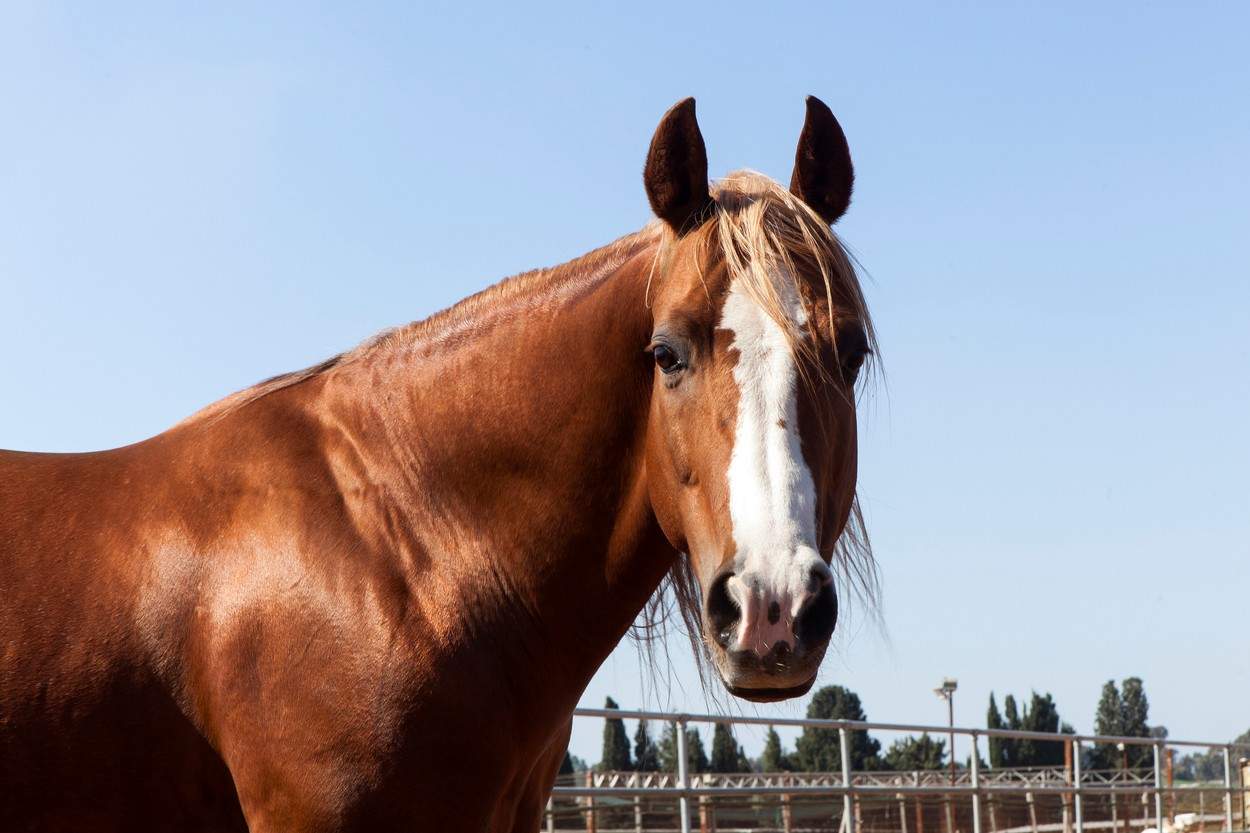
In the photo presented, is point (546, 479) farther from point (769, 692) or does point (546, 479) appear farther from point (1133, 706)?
point (1133, 706)

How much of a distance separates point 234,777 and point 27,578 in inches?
25.7

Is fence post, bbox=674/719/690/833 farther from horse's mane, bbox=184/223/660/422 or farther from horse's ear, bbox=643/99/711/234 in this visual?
horse's ear, bbox=643/99/711/234

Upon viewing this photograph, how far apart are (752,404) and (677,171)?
0.72 meters

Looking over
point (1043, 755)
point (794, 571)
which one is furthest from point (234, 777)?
point (1043, 755)

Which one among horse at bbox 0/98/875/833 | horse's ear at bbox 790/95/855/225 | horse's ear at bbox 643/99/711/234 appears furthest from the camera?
horse's ear at bbox 790/95/855/225

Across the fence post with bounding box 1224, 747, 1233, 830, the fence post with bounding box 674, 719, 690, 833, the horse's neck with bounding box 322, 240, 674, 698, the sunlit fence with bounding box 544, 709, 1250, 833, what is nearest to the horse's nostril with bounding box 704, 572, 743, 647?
the horse's neck with bounding box 322, 240, 674, 698

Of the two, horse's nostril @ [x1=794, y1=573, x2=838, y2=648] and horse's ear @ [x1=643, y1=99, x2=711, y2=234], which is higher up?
horse's ear @ [x1=643, y1=99, x2=711, y2=234]

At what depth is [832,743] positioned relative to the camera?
45.6m

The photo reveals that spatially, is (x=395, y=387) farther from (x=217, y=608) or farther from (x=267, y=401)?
(x=217, y=608)

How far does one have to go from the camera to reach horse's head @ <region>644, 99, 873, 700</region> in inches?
95.0

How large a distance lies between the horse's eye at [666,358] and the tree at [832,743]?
119 ft

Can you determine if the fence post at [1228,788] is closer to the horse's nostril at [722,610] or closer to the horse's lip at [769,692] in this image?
the horse's lip at [769,692]

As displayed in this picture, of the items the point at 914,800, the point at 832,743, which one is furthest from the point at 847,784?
the point at 832,743

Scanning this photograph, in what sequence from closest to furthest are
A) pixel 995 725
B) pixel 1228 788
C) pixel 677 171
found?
pixel 677 171 < pixel 1228 788 < pixel 995 725
